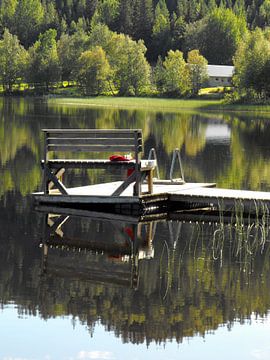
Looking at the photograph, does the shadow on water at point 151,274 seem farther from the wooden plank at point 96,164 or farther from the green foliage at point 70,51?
the green foliage at point 70,51

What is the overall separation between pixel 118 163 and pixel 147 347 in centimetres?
1262

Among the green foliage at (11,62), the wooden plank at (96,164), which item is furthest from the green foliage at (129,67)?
the wooden plank at (96,164)

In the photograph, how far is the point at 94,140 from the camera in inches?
1075

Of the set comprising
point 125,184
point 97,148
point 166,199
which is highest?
point 97,148

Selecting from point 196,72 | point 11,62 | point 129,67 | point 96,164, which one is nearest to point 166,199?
point 96,164

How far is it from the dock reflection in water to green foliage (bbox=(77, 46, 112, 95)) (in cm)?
14344

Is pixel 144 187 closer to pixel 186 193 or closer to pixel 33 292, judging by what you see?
pixel 186 193

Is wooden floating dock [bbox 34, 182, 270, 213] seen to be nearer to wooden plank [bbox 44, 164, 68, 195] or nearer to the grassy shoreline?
wooden plank [bbox 44, 164, 68, 195]

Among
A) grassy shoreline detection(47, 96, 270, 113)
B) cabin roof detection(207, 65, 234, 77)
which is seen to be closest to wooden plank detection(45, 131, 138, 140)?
grassy shoreline detection(47, 96, 270, 113)

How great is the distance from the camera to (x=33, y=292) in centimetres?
1725

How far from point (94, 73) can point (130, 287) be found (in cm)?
15268

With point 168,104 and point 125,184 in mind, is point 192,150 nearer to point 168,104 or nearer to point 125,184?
point 125,184

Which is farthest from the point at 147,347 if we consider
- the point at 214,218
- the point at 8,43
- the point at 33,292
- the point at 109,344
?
the point at 8,43

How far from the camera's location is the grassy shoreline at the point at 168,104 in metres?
128
